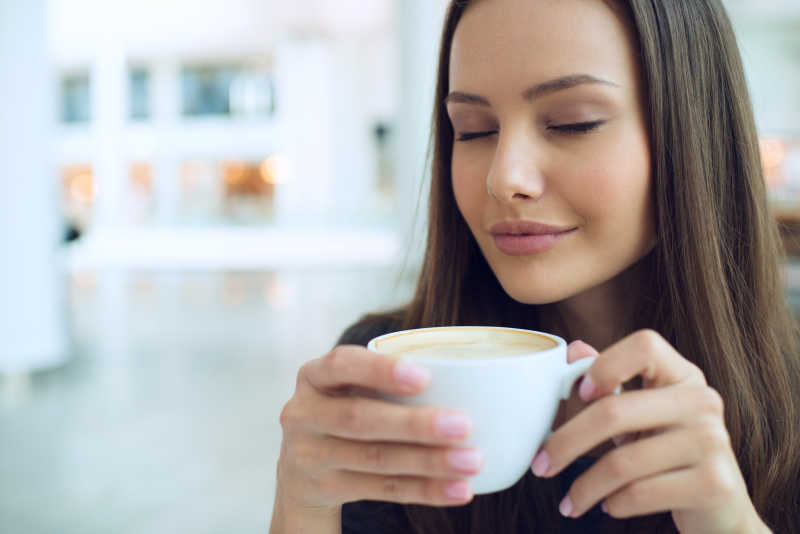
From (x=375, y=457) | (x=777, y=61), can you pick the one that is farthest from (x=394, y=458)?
(x=777, y=61)

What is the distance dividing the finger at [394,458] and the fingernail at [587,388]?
10 cm

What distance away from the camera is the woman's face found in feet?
2.48

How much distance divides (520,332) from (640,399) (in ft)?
0.46

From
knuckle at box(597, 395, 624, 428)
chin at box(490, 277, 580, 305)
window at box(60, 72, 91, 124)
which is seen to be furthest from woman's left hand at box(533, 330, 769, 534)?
window at box(60, 72, 91, 124)

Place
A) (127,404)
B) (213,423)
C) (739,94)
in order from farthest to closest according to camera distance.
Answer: (127,404) < (213,423) < (739,94)

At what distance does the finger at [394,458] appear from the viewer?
49 centimetres

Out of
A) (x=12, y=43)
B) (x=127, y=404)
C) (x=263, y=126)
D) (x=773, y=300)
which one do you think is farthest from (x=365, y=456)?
(x=263, y=126)

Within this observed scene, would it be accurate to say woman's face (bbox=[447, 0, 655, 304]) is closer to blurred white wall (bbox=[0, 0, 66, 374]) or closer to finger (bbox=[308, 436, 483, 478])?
finger (bbox=[308, 436, 483, 478])

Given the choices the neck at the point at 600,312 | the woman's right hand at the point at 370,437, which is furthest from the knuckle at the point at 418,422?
the neck at the point at 600,312

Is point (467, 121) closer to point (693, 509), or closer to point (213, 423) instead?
point (693, 509)

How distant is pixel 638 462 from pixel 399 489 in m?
0.19

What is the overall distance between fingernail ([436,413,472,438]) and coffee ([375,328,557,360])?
0.09 meters

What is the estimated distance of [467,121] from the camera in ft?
2.75

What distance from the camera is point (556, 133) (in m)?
0.79
